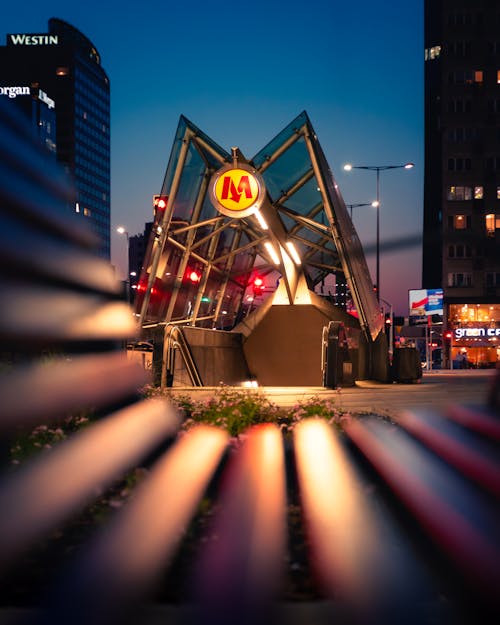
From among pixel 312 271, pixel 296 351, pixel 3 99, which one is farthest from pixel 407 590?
pixel 312 271

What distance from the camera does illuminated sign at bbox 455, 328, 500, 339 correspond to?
258ft

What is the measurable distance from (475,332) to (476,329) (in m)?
0.34

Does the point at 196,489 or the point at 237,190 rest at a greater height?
the point at 237,190

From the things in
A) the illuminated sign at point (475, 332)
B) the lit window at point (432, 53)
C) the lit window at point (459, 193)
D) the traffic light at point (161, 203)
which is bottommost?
the illuminated sign at point (475, 332)

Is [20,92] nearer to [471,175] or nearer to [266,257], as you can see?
[471,175]

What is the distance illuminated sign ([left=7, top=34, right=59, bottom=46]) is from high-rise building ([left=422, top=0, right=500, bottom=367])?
10128 cm

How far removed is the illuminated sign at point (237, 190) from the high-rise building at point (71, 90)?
125 metres

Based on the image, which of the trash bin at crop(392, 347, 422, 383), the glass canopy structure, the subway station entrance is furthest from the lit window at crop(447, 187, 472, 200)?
the trash bin at crop(392, 347, 422, 383)

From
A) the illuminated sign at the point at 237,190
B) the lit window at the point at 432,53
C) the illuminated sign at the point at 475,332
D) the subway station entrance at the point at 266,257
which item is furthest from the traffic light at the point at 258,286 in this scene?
the lit window at the point at 432,53

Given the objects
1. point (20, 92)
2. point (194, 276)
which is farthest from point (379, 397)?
point (20, 92)

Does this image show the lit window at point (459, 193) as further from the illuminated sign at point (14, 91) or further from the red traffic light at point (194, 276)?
the illuminated sign at point (14, 91)

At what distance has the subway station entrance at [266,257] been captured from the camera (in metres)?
25.4

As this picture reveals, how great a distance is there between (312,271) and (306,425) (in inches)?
1507

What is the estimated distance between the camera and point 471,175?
81062 millimetres
